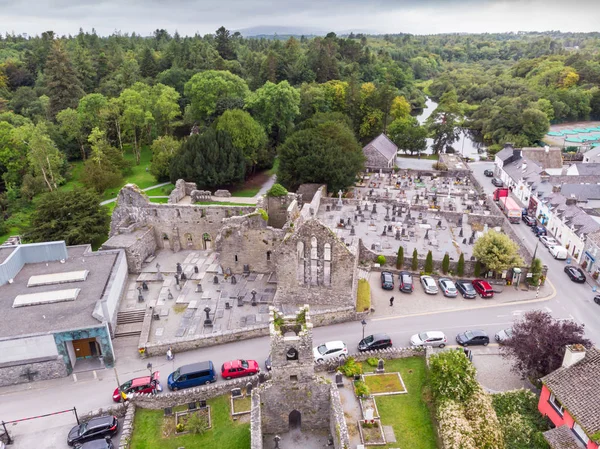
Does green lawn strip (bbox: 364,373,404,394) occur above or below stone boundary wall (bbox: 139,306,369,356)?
below

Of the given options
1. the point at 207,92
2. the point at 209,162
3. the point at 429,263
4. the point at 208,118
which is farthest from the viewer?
the point at 208,118

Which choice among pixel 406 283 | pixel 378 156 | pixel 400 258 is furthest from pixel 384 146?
pixel 406 283

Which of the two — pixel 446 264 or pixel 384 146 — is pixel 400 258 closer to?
pixel 446 264

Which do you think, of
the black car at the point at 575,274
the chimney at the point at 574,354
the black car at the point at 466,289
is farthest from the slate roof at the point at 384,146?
the chimney at the point at 574,354

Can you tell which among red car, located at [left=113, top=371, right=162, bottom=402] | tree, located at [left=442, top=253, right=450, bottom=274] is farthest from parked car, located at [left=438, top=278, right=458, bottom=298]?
red car, located at [left=113, top=371, right=162, bottom=402]

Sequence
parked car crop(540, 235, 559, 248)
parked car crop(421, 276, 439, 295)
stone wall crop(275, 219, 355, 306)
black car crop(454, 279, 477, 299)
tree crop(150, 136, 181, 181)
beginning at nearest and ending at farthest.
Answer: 1. stone wall crop(275, 219, 355, 306)
2. black car crop(454, 279, 477, 299)
3. parked car crop(421, 276, 439, 295)
4. parked car crop(540, 235, 559, 248)
5. tree crop(150, 136, 181, 181)

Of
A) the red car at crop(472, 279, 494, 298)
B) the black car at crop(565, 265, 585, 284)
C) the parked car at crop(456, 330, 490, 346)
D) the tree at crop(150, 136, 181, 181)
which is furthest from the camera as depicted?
the tree at crop(150, 136, 181, 181)

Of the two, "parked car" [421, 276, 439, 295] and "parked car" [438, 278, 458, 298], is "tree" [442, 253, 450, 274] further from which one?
"parked car" [421, 276, 439, 295]
